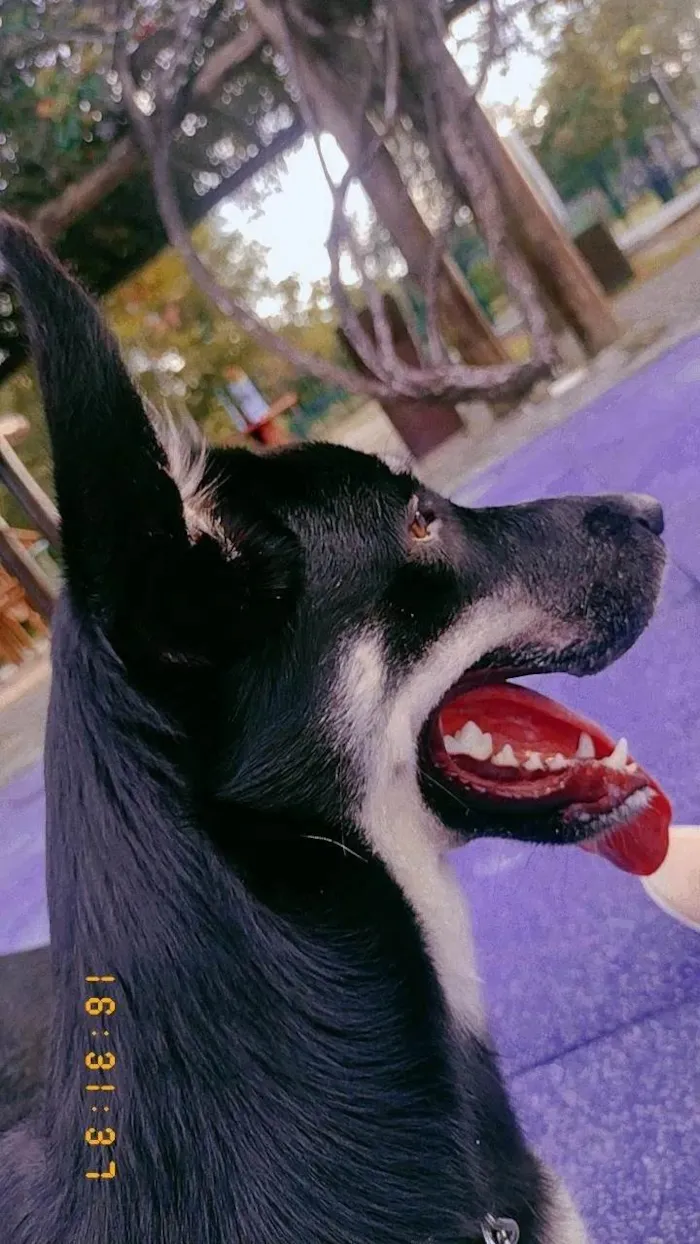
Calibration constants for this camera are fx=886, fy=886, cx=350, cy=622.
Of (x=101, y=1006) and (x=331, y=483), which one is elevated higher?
(x=331, y=483)

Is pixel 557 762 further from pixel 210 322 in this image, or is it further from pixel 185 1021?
pixel 210 322

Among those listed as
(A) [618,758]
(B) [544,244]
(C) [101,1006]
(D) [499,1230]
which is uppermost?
(B) [544,244]

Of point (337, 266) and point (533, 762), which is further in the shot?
point (337, 266)

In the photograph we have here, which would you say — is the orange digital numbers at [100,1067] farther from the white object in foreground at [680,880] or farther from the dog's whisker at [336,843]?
the white object in foreground at [680,880]

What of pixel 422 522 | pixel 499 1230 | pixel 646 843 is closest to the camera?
pixel 499 1230

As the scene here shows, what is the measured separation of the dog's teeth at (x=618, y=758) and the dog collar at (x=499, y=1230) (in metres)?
0.50

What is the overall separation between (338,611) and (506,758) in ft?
1.05

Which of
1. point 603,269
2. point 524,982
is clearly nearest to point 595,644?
point 524,982

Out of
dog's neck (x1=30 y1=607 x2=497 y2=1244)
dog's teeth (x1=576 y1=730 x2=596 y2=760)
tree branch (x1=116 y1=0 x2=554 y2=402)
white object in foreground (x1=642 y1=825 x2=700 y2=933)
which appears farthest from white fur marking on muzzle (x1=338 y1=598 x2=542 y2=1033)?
tree branch (x1=116 y1=0 x2=554 y2=402)

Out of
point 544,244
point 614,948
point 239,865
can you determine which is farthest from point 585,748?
point 544,244

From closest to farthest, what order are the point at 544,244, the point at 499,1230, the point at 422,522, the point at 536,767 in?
the point at 499,1230 < the point at 422,522 < the point at 536,767 < the point at 544,244

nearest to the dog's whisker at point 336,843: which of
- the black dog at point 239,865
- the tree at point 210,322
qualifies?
the black dog at point 239,865

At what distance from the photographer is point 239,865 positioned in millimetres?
727

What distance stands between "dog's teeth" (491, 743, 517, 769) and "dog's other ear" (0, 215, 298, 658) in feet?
1.43
